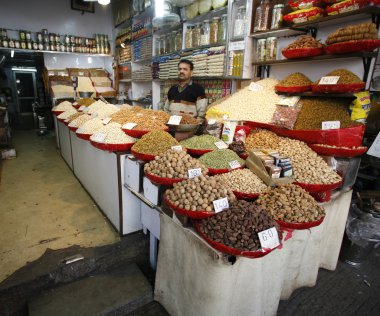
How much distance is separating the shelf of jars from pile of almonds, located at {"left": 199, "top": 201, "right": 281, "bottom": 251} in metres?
1.68

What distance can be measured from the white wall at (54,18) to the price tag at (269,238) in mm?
6967

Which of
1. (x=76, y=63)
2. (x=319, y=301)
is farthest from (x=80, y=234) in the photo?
(x=76, y=63)

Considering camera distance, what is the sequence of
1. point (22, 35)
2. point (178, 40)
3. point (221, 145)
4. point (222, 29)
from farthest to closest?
point (22, 35) → point (178, 40) → point (222, 29) → point (221, 145)

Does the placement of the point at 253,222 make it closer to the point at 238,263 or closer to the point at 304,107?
the point at 238,263

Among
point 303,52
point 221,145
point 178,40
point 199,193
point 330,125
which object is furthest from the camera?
point 178,40

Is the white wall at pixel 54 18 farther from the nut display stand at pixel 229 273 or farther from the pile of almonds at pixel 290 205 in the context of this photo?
the pile of almonds at pixel 290 205

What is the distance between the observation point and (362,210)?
7.08 ft

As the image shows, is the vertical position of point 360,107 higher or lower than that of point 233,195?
higher

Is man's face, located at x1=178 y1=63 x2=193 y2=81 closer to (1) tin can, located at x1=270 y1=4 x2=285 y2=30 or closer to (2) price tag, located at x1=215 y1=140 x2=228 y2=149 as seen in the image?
(1) tin can, located at x1=270 y1=4 x2=285 y2=30

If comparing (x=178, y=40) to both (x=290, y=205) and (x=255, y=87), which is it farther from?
(x=290, y=205)

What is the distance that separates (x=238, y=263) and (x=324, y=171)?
901mm

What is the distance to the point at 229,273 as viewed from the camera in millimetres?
1240

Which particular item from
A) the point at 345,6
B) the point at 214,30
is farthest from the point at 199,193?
the point at 214,30

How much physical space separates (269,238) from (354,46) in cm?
152
